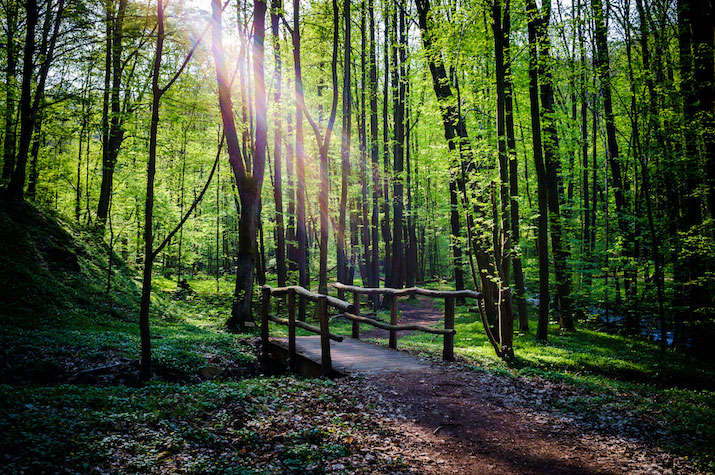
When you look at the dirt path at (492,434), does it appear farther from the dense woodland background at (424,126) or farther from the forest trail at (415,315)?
the forest trail at (415,315)

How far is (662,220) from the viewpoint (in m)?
11.1

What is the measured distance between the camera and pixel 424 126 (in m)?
22.5

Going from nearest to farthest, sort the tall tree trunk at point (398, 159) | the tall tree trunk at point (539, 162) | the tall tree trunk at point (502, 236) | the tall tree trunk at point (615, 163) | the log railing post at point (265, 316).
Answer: the tall tree trunk at point (502, 236) → the log railing post at point (265, 316) → the tall tree trunk at point (539, 162) → the tall tree trunk at point (615, 163) → the tall tree trunk at point (398, 159)

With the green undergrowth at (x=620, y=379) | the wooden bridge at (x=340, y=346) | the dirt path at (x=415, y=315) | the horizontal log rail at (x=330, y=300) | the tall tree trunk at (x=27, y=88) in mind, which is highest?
the tall tree trunk at (x=27, y=88)

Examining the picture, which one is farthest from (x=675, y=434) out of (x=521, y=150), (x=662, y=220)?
(x=521, y=150)

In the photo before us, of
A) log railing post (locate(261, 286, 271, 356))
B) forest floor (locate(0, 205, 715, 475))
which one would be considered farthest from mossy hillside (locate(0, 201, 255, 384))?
log railing post (locate(261, 286, 271, 356))

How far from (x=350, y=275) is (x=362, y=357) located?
1306cm

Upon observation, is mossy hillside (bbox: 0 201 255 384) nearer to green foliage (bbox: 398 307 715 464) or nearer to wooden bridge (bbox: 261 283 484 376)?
wooden bridge (bbox: 261 283 484 376)

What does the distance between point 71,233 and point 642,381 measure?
18.0m

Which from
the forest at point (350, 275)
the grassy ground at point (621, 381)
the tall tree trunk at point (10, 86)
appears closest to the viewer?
the forest at point (350, 275)

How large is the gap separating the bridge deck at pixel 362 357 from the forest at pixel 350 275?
0.95 feet

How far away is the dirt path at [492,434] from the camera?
4.18 m

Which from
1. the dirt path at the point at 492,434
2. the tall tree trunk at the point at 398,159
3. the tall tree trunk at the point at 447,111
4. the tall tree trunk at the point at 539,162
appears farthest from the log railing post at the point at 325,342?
the tall tree trunk at the point at 398,159

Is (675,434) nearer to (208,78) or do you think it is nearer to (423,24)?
(423,24)
